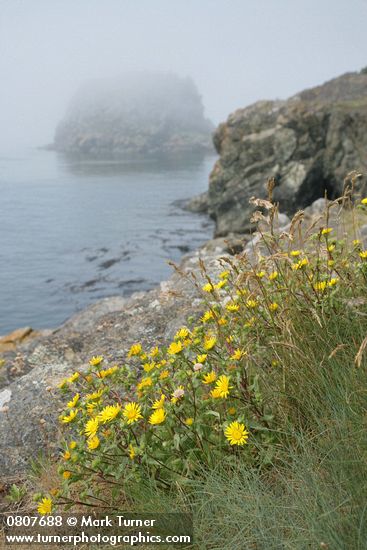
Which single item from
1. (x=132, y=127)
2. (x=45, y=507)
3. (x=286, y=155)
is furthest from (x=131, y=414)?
(x=132, y=127)

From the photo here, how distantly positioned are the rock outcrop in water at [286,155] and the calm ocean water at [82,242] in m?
2.51

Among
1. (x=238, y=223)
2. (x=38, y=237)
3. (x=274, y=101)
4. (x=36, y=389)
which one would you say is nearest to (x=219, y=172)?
(x=238, y=223)

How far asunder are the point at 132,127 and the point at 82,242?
121635mm

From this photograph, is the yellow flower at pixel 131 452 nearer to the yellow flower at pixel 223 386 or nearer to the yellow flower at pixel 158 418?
the yellow flower at pixel 158 418

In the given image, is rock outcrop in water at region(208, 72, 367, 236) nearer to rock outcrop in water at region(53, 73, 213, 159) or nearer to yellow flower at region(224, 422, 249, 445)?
yellow flower at region(224, 422, 249, 445)

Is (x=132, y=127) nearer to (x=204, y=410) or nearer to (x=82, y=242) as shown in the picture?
(x=82, y=242)

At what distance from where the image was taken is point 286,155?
21625 millimetres

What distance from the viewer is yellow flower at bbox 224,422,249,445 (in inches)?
92.8

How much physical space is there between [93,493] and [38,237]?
23.4 meters

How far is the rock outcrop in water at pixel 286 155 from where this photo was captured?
20844mm

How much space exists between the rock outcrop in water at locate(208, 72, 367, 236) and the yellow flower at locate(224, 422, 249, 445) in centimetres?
1880

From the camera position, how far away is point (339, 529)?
1.96 m

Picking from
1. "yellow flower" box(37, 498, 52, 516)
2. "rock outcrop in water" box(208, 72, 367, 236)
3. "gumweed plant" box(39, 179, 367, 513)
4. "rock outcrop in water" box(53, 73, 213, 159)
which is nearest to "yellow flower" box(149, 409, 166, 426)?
"gumweed plant" box(39, 179, 367, 513)

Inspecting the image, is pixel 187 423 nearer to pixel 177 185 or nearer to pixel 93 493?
pixel 93 493
